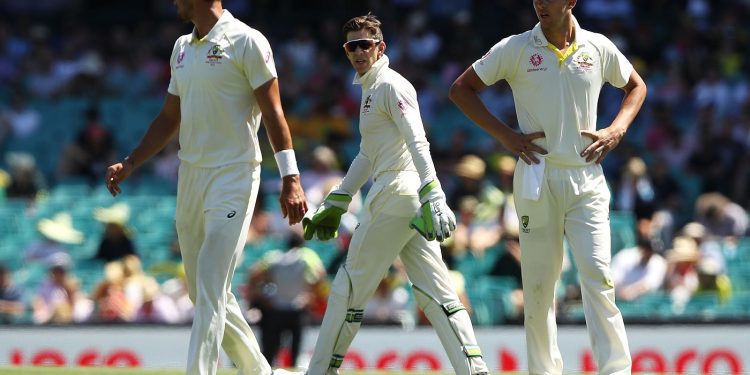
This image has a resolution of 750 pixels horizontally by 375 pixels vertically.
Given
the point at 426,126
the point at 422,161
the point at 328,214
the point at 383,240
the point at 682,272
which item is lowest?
the point at 682,272

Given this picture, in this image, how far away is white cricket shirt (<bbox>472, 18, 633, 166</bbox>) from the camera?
813 cm

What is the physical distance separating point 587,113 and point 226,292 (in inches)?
93.9

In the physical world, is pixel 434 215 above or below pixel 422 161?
below

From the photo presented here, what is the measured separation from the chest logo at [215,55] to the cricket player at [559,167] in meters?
1.58

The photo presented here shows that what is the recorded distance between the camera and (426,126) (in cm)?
1917

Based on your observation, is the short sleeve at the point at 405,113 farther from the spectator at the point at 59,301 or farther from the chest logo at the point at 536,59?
the spectator at the point at 59,301

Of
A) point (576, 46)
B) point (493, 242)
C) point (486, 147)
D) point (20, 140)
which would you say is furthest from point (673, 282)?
point (20, 140)

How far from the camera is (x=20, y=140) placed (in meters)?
21.4

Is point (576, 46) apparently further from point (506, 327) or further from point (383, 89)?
point (506, 327)

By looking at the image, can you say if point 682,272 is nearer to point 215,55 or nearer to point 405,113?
point 405,113

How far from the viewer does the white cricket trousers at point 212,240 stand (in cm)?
787

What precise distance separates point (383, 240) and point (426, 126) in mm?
10680

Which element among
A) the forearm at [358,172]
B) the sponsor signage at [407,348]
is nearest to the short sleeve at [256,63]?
the forearm at [358,172]

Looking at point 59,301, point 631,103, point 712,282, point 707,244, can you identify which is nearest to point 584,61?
point 631,103
